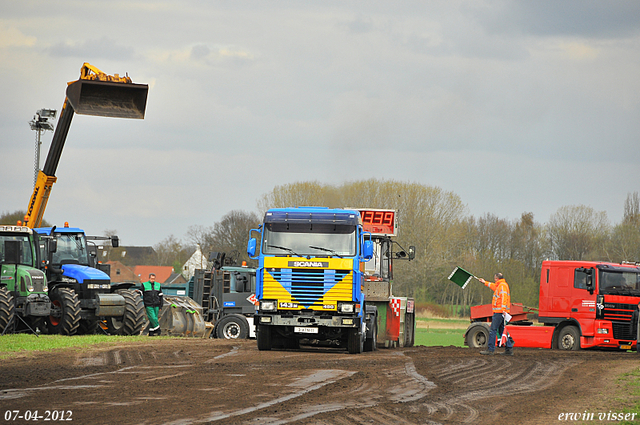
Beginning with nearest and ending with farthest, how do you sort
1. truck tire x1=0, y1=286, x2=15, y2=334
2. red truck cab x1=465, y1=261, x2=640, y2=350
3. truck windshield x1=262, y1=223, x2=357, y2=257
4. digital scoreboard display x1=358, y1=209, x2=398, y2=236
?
truck windshield x1=262, y1=223, x2=357, y2=257 → truck tire x1=0, y1=286, x2=15, y2=334 → red truck cab x1=465, y1=261, x2=640, y2=350 → digital scoreboard display x1=358, y1=209, x2=398, y2=236

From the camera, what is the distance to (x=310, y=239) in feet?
57.0

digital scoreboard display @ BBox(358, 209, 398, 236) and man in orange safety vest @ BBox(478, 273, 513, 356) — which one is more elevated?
digital scoreboard display @ BBox(358, 209, 398, 236)

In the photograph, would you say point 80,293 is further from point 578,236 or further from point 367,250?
point 578,236

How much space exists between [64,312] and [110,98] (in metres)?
6.50

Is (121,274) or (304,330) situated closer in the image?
(304,330)

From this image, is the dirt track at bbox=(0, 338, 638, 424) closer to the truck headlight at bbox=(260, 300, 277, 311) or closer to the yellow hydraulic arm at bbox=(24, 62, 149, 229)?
the truck headlight at bbox=(260, 300, 277, 311)

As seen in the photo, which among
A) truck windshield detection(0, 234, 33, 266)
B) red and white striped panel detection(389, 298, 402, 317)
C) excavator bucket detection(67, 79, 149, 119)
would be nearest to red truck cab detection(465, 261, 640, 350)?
red and white striped panel detection(389, 298, 402, 317)

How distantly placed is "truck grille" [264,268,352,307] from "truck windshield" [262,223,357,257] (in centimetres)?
41

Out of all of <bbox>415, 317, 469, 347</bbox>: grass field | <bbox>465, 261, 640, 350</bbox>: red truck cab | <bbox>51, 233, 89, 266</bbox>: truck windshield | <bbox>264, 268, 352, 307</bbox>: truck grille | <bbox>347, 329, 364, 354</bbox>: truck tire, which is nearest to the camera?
<bbox>264, 268, 352, 307</bbox>: truck grille

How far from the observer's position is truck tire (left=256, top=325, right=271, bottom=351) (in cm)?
1798

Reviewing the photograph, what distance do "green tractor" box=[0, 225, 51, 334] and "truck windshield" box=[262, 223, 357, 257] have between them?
8004 millimetres

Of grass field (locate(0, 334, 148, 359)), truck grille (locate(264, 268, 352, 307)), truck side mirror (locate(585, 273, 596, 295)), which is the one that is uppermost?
truck side mirror (locate(585, 273, 596, 295))

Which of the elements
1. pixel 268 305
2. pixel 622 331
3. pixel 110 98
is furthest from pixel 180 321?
pixel 622 331

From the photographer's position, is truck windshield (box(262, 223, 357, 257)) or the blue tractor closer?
truck windshield (box(262, 223, 357, 257))
